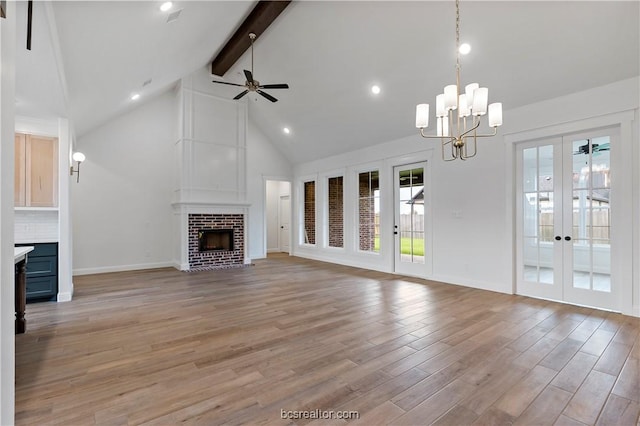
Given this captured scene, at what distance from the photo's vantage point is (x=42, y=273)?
4.39 metres

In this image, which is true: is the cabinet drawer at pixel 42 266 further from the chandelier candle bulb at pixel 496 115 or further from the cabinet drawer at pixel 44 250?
the chandelier candle bulb at pixel 496 115

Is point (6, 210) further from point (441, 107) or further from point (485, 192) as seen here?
point (485, 192)

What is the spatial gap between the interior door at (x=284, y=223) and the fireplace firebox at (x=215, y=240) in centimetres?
294

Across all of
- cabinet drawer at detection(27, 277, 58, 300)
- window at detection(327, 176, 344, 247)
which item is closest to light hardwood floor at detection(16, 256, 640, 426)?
cabinet drawer at detection(27, 277, 58, 300)

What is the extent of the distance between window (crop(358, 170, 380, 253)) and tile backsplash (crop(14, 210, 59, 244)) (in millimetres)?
5703

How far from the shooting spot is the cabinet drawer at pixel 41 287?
4.33 m

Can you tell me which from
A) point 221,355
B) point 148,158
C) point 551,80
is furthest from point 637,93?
point 148,158

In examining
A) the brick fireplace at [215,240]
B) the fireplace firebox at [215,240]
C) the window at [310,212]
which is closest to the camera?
the brick fireplace at [215,240]

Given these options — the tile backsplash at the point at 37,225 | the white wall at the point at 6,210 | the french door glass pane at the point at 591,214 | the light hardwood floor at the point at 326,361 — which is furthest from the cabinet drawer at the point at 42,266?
the french door glass pane at the point at 591,214

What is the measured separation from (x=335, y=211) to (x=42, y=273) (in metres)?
5.94

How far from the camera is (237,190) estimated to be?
779 cm

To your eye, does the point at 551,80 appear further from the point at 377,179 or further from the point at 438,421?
the point at 438,421

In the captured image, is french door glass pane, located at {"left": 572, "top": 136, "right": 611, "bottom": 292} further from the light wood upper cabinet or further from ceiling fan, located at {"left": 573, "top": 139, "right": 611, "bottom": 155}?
the light wood upper cabinet

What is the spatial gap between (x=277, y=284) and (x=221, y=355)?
2.78 meters
